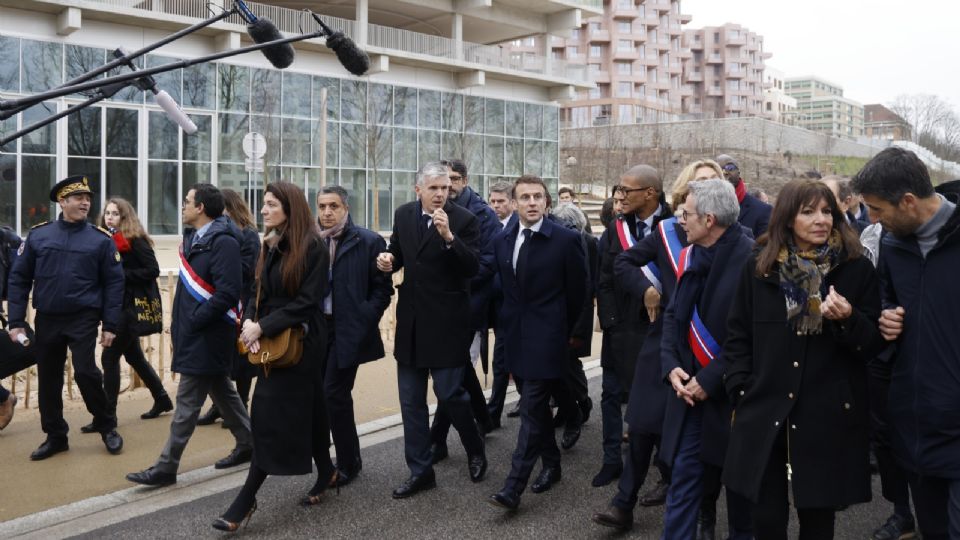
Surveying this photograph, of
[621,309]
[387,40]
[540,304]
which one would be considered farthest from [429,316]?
[387,40]

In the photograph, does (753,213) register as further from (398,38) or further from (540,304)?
(398,38)

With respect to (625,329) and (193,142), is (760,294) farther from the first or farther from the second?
(193,142)

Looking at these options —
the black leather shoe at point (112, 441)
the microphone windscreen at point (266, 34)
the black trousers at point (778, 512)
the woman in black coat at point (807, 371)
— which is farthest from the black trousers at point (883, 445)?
the black leather shoe at point (112, 441)

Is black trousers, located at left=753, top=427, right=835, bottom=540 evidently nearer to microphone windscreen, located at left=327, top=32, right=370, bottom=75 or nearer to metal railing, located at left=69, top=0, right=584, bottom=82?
microphone windscreen, located at left=327, top=32, right=370, bottom=75

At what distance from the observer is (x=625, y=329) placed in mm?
5777

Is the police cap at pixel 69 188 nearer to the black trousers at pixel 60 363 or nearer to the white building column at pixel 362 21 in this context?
the black trousers at pixel 60 363

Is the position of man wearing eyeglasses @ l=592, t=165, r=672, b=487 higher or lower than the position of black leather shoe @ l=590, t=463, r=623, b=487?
higher

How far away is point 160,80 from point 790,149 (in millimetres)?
52466

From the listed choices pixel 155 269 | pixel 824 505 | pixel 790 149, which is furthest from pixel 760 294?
pixel 790 149

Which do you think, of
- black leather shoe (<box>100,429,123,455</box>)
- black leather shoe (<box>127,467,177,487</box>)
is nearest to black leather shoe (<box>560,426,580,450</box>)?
black leather shoe (<box>127,467,177,487</box>)

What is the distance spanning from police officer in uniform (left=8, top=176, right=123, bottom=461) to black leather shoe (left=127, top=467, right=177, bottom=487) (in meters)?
0.94

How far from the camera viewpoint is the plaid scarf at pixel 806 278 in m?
→ 3.60

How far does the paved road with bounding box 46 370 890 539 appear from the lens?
5.03 m

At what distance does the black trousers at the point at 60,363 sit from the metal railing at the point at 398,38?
22.7 metres
